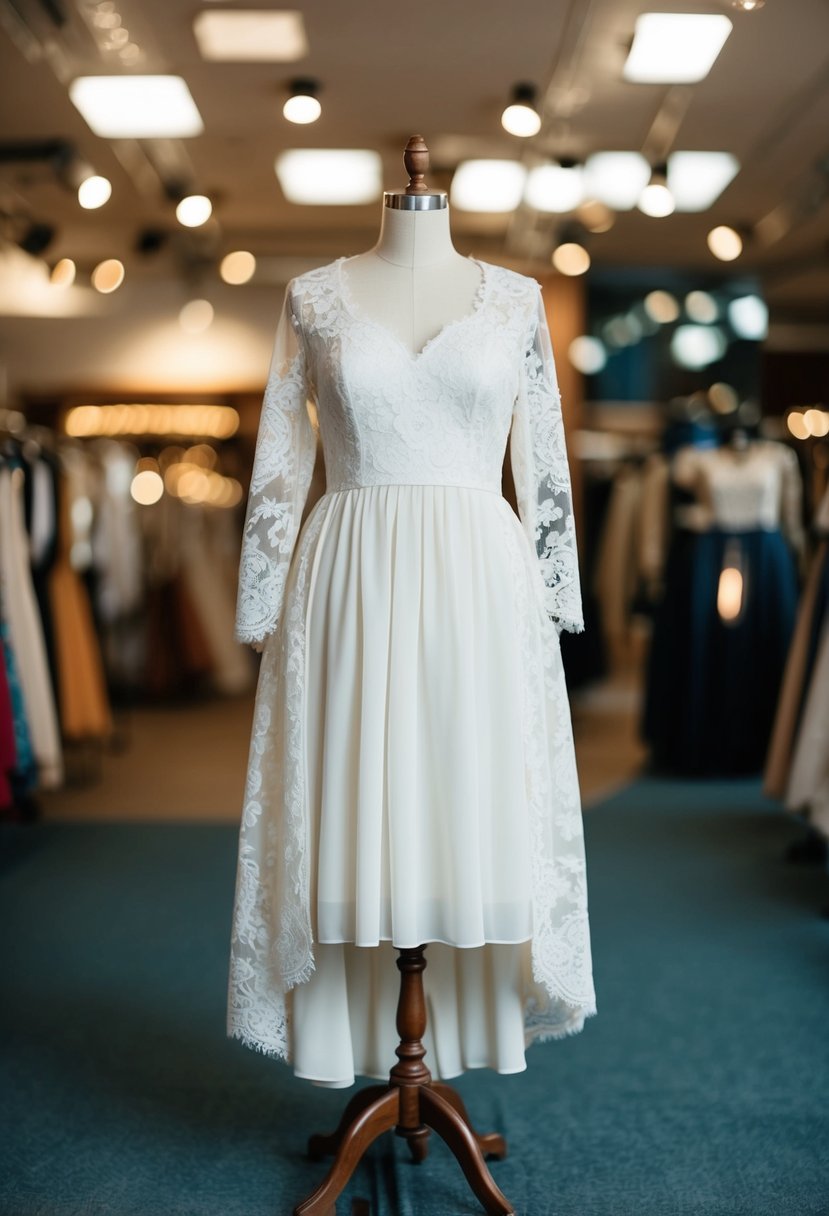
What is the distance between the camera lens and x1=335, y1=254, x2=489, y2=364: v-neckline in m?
1.85

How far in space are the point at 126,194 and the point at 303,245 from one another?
4.64ft

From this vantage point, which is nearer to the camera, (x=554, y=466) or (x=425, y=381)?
(x=425, y=381)

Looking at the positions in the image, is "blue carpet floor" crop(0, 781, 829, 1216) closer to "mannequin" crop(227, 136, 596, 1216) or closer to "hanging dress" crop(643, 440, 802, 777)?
"mannequin" crop(227, 136, 596, 1216)

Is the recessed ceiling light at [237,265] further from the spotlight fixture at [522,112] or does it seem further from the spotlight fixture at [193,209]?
the spotlight fixture at [522,112]

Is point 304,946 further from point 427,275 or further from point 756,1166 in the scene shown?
point 427,275

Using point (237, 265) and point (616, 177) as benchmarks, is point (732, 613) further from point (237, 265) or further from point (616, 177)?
point (237, 265)

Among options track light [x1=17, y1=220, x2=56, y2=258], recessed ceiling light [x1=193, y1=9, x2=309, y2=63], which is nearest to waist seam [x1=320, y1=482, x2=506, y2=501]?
recessed ceiling light [x1=193, y1=9, x2=309, y2=63]

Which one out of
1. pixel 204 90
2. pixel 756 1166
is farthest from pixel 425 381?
pixel 204 90

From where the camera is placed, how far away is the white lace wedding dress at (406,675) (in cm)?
181

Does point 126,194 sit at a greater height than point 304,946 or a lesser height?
greater

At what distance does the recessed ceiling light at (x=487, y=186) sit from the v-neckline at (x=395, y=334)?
451 centimetres

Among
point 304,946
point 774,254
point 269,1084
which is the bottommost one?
point 269,1084

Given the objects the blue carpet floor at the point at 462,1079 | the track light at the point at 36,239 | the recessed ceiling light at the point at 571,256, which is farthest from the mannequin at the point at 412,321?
the recessed ceiling light at the point at 571,256

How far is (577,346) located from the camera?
8.45 meters
